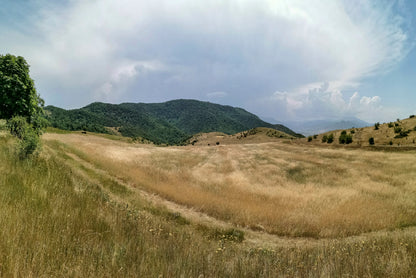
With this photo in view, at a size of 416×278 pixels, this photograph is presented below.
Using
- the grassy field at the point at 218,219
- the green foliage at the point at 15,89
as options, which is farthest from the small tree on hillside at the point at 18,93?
the grassy field at the point at 218,219

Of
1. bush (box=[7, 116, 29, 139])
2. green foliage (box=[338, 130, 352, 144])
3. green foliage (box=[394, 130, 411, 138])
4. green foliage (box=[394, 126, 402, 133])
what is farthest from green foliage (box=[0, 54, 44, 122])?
green foliage (box=[394, 126, 402, 133])

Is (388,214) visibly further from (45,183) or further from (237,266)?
(45,183)

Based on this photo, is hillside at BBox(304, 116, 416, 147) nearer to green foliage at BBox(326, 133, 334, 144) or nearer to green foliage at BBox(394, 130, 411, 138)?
green foliage at BBox(394, 130, 411, 138)

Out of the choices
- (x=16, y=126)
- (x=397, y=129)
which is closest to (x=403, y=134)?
(x=397, y=129)

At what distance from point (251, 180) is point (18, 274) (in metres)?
22.7

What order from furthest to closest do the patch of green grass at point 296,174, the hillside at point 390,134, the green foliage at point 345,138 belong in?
1. the green foliage at point 345,138
2. the hillside at point 390,134
3. the patch of green grass at point 296,174

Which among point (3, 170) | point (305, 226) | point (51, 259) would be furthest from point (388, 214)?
point (3, 170)

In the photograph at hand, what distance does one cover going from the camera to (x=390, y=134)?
28438 millimetres

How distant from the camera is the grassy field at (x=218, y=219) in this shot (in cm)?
332

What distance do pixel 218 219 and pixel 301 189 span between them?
39.4 feet

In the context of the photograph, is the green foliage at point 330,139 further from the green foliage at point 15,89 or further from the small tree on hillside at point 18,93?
the green foliage at point 15,89

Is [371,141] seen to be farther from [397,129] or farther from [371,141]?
[397,129]

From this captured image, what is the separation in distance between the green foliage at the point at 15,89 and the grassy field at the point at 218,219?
7.90 m

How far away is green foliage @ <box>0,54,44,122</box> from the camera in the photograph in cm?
1815
